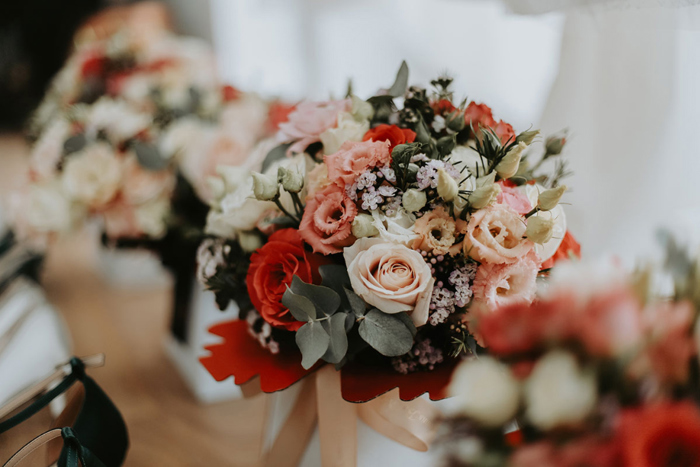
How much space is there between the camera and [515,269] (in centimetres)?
41

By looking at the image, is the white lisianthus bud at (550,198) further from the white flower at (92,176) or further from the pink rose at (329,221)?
the white flower at (92,176)

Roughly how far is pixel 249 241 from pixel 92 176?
50 cm

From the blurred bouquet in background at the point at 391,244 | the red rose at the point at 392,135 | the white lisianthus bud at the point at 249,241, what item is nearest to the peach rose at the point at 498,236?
the blurred bouquet in background at the point at 391,244

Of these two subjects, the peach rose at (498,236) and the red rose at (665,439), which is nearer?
the red rose at (665,439)

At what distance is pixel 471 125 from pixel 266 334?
0.92 feet

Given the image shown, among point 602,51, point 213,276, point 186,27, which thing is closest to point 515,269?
point 213,276

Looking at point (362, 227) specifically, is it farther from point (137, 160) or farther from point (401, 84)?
point (137, 160)

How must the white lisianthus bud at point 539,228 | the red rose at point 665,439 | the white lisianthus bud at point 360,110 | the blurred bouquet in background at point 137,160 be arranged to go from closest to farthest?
the red rose at point 665,439 → the white lisianthus bud at point 539,228 → the white lisianthus bud at point 360,110 → the blurred bouquet in background at point 137,160

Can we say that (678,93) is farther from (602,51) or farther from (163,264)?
(163,264)

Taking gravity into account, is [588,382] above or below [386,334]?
above

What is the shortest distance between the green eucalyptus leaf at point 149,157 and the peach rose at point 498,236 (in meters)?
0.63

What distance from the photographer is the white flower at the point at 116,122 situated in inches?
35.5

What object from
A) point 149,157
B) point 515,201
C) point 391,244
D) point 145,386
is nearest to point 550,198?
point 515,201

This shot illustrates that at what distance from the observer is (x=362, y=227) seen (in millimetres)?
417
